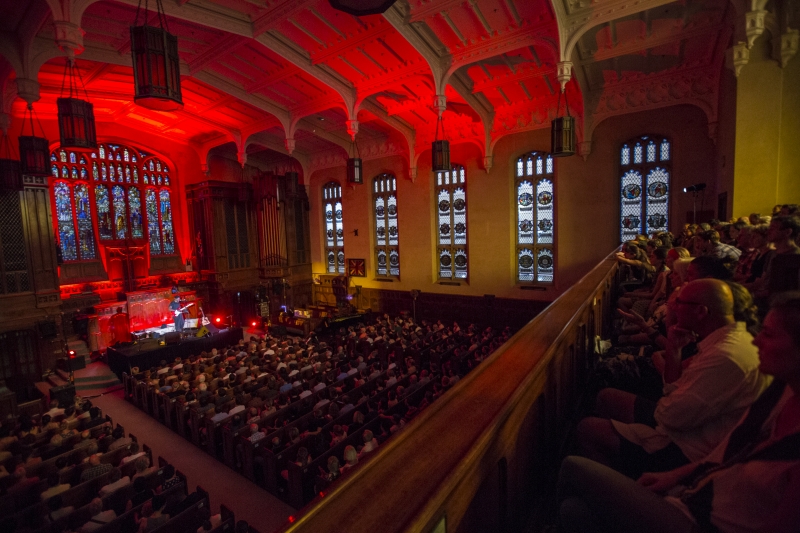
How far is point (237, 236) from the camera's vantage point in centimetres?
1644

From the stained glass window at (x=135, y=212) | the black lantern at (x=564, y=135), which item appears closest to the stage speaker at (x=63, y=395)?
the stained glass window at (x=135, y=212)

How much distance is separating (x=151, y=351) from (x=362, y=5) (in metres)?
11.9

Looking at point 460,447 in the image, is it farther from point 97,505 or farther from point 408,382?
point 408,382

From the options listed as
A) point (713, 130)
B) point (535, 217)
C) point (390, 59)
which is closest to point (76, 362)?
point (390, 59)

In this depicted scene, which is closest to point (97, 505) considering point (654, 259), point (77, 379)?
point (654, 259)

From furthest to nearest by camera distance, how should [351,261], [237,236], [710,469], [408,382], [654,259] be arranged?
[351,261]
[237,236]
[408,382]
[654,259]
[710,469]

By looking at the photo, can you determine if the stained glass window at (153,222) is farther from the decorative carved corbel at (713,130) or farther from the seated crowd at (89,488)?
the decorative carved corbel at (713,130)

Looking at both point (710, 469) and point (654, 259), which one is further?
point (654, 259)

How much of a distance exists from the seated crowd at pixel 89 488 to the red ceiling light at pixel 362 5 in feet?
16.8

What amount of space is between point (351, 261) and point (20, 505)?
45.0ft

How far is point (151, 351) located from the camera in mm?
11383

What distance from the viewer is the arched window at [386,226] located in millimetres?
16719

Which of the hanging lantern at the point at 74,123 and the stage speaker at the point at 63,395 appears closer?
the hanging lantern at the point at 74,123

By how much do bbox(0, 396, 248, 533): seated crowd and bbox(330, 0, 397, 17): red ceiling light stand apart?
5.12 meters
